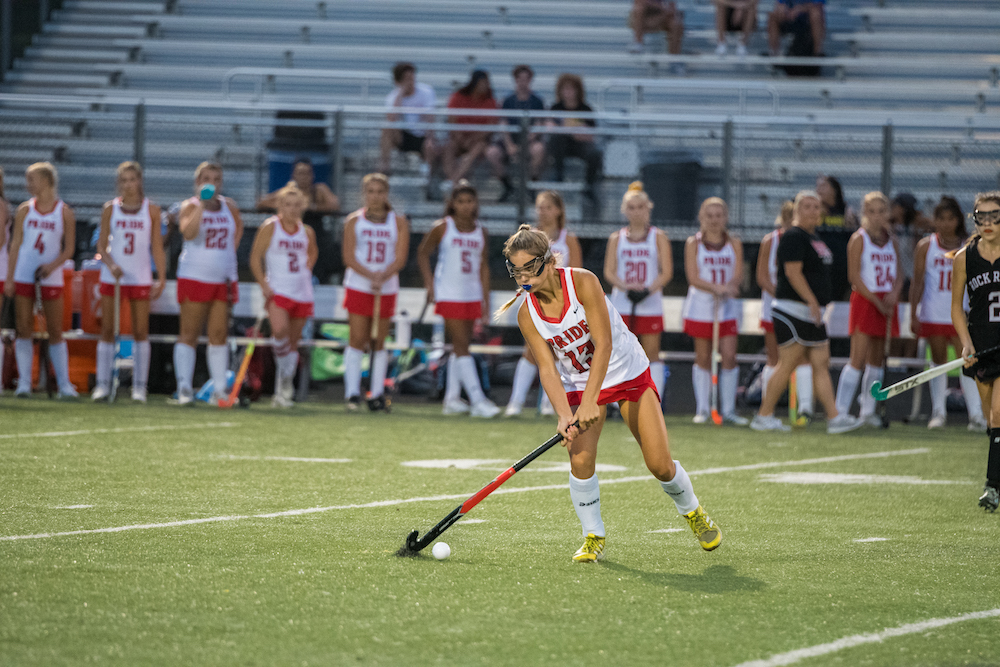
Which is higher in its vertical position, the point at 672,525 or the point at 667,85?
the point at 667,85

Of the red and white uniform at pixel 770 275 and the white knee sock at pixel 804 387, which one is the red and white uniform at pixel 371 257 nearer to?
the red and white uniform at pixel 770 275

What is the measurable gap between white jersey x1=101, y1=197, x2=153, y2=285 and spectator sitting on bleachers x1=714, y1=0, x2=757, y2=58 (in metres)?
10.3

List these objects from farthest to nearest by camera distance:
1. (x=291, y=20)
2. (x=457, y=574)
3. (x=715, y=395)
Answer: (x=291, y=20), (x=715, y=395), (x=457, y=574)

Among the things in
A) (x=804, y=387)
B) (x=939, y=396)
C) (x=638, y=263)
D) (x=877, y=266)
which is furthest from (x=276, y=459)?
(x=939, y=396)

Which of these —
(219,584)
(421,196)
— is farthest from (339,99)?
(219,584)

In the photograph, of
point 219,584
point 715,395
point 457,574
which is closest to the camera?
point 219,584

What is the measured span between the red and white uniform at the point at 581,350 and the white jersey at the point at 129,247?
7633mm

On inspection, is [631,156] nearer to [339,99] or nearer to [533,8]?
[339,99]

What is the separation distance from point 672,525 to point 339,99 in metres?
13.4

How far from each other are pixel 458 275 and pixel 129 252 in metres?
3.25

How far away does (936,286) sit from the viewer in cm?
1228

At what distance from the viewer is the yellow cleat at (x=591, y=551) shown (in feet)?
18.0

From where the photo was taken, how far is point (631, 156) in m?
14.2

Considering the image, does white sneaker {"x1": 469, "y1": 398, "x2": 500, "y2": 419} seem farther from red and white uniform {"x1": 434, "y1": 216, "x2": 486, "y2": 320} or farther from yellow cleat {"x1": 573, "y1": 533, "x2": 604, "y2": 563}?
yellow cleat {"x1": 573, "y1": 533, "x2": 604, "y2": 563}
